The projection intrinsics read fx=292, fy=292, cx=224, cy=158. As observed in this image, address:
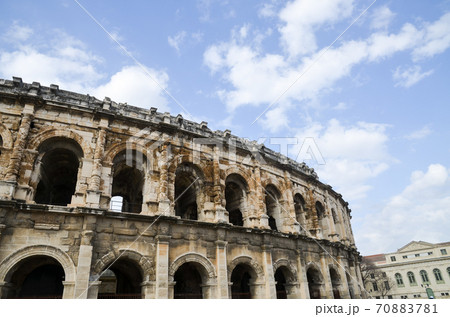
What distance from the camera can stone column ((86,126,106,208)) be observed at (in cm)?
995

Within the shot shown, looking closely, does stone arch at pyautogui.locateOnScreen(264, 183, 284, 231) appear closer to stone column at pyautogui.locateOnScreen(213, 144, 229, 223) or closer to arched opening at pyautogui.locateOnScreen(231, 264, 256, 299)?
arched opening at pyautogui.locateOnScreen(231, 264, 256, 299)

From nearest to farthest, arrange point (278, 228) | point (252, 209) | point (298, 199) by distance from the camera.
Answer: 1. point (252, 209)
2. point (278, 228)
3. point (298, 199)

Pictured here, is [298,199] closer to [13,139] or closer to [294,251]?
[294,251]

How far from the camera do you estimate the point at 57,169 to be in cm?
1287

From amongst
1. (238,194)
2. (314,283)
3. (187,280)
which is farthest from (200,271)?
(314,283)

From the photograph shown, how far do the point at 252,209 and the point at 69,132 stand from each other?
841 centimetres

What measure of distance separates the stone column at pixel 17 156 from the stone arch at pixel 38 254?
1742mm

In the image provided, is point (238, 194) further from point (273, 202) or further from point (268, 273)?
point (268, 273)

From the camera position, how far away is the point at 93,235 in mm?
9484

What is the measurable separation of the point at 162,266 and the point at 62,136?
601cm

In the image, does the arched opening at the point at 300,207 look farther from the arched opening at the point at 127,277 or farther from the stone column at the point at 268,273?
the arched opening at the point at 127,277

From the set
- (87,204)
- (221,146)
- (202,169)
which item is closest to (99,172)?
(87,204)

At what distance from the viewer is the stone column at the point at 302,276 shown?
13570 millimetres

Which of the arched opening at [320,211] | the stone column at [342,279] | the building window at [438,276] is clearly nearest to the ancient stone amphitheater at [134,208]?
the stone column at [342,279]
